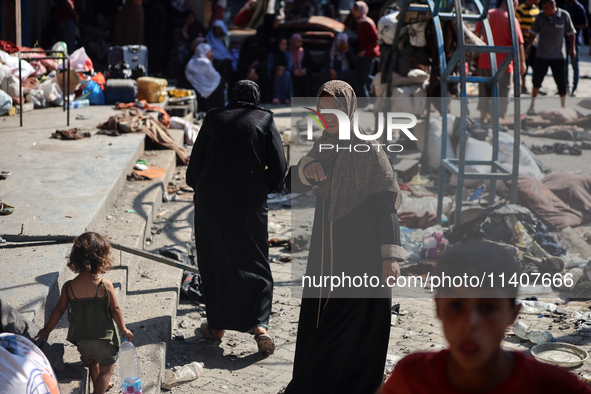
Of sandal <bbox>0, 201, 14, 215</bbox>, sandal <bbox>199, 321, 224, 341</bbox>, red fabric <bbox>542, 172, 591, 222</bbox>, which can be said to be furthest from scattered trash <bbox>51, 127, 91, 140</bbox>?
red fabric <bbox>542, 172, 591, 222</bbox>

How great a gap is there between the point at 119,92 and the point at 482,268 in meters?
9.92

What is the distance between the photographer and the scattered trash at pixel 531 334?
503 cm

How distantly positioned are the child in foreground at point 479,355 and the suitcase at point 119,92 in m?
9.83

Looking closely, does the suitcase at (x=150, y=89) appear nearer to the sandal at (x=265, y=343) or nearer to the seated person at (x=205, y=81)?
the seated person at (x=205, y=81)

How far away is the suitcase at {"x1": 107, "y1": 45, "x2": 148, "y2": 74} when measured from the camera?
42.6ft

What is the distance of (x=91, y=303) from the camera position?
3.59 meters

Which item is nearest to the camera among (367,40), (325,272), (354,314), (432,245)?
(354,314)

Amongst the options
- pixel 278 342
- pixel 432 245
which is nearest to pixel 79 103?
pixel 432 245

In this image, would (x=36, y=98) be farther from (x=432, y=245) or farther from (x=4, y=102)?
(x=432, y=245)


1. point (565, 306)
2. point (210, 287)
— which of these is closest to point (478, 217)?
point (565, 306)

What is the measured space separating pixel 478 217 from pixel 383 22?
348 centimetres

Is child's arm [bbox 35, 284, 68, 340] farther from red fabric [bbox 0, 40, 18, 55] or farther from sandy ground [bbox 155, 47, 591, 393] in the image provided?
red fabric [bbox 0, 40, 18, 55]

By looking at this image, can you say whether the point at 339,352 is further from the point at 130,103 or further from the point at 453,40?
the point at 130,103

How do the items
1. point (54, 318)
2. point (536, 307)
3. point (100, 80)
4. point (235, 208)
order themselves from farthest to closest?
point (100, 80) → point (536, 307) → point (235, 208) → point (54, 318)
